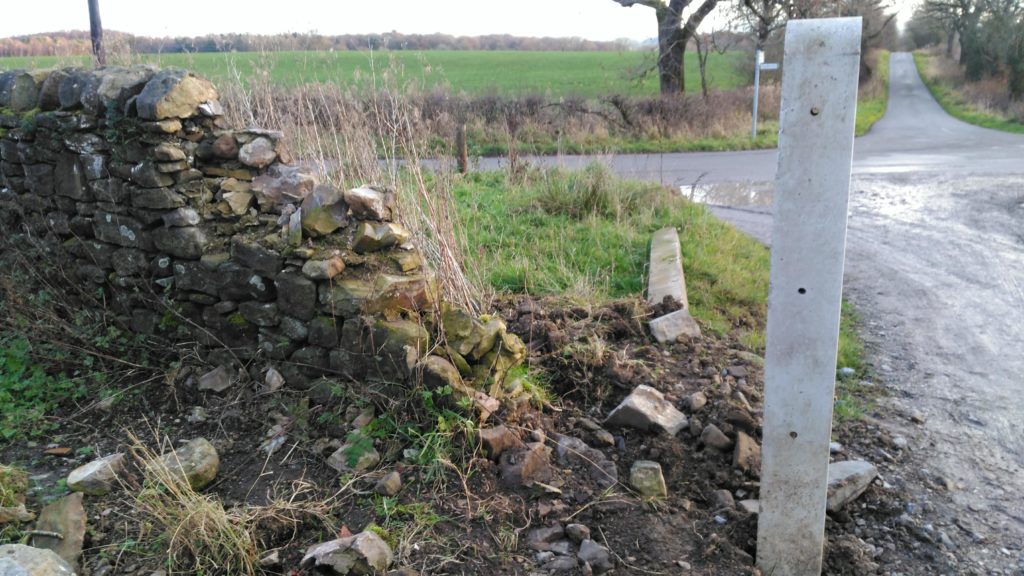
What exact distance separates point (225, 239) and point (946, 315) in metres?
5.58

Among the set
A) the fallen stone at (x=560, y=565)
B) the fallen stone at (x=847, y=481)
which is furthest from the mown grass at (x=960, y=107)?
the fallen stone at (x=560, y=565)

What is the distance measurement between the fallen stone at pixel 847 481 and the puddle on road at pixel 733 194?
288 inches

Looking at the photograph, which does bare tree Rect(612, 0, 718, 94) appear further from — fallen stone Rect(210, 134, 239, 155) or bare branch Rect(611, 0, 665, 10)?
fallen stone Rect(210, 134, 239, 155)

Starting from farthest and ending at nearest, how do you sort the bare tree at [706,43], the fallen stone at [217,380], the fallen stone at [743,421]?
the bare tree at [706,43] < the fallen stone at [217,380] < the fallen stone at [743,421]

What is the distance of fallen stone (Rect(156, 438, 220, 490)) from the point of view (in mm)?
3576

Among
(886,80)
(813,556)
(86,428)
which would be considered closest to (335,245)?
(86,428)

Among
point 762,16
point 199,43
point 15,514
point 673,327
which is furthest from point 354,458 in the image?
point 762,16

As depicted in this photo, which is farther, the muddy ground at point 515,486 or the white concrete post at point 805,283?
the muddy ground at point 515,486

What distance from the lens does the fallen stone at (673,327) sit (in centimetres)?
518

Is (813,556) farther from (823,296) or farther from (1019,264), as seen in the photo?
(1019,264)

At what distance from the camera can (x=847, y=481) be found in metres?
3.56

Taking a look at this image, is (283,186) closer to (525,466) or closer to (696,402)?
(525,466)

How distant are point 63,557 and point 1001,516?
13.6 feet

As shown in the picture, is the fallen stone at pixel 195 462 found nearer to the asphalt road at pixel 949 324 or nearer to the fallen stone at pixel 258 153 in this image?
the fallen stone at pixel 258 153
